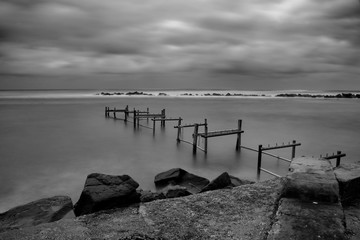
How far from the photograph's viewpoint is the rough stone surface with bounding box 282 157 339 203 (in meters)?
3.48

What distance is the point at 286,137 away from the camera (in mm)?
24797

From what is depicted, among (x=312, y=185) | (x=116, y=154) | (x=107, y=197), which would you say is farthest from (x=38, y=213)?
(x=116, y=154)

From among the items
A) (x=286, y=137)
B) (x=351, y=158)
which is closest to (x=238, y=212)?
(x=351, y=158)

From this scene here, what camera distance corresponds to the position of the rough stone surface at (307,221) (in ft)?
9.38

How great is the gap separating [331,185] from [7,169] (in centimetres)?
1513

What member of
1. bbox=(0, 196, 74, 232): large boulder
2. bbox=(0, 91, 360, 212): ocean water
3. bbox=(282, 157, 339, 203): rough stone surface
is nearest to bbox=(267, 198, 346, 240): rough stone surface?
bbox=(282, 157, 339, 203): rough stone surface

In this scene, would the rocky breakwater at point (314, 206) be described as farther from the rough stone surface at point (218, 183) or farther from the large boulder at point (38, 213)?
the large boulder at point (38, 213)

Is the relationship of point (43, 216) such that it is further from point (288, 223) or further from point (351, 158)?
point (351, 158)

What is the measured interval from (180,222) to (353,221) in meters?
2.26

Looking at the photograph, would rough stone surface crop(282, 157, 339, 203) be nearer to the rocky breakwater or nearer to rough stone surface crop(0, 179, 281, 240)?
the rocky breakwater

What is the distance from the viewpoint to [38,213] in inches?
297

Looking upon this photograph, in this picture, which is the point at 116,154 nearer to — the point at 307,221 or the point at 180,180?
the point at 180,180

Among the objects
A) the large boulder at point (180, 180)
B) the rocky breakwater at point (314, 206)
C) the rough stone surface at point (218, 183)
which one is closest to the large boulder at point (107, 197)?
the rocky breakwater at point (314, 206)

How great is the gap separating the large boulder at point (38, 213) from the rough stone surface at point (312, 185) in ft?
20.0
